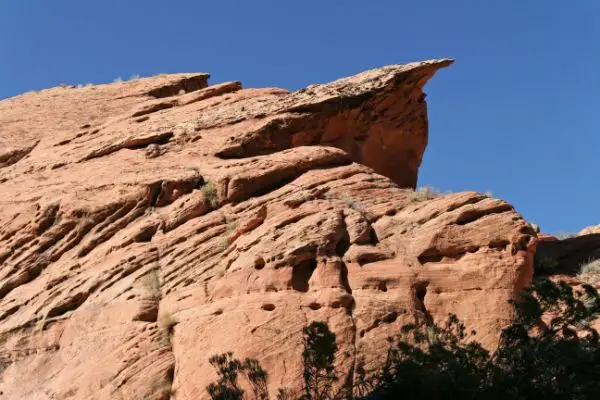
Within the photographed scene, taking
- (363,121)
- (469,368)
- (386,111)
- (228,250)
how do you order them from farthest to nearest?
(386,111) < (363,121) < (228,250) < (469,368)

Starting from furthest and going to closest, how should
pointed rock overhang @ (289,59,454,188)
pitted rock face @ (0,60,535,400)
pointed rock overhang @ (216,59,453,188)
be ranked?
pointed rock overhang @ (289,59,454,188), pointed rock overhang @ (216,59,453,188), pitted rock face @ (0,60,535,400)

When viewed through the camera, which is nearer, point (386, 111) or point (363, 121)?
point (363, 121)

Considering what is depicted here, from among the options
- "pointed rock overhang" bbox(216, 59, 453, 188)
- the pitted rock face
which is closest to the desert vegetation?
the pitted rock face

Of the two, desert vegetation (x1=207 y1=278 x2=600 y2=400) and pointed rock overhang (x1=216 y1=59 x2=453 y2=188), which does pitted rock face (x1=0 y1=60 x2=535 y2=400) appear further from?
desert vegetation (x1=207 y1=278 x2=600 y2=400)

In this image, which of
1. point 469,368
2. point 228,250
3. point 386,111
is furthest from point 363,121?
point 469,368

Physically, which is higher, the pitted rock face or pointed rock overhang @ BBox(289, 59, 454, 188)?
pointed rock overhang @ BBox(289, 59, 454, 188)

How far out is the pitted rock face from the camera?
1494 centimetres

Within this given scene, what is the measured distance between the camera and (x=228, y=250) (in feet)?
54.8

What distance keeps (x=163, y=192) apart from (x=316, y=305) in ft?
17.9

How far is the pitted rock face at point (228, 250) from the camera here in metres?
14.9

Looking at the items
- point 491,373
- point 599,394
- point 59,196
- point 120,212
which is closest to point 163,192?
point 120,212

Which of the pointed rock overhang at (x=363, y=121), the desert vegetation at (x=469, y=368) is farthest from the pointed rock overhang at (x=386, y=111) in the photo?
the desert vegetation at (x=469, y=368)

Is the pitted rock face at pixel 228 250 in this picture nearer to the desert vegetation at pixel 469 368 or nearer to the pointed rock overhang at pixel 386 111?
the pointed rock overhang at pixel 386 111

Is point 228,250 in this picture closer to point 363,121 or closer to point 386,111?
point 363,121
